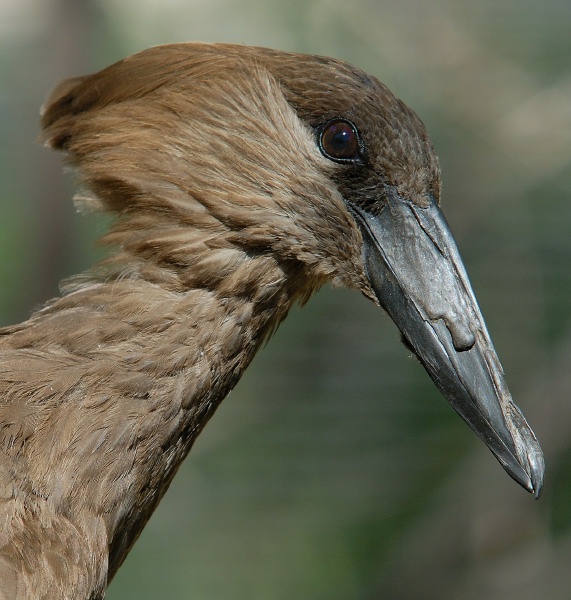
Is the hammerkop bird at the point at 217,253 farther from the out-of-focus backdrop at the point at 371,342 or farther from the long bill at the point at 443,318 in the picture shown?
the out-of-focus backdrop at the point at 371,342

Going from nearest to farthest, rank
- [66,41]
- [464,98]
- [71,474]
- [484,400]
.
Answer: [71,474] → [484,400] → [66,41] → [464,98]

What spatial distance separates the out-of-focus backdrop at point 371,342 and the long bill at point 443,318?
9.47ft

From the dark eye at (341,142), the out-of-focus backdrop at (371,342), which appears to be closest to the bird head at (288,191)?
the dark eye at (341,142)

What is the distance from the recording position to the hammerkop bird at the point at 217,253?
1.77 m

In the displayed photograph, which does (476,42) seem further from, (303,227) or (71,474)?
(71,474)

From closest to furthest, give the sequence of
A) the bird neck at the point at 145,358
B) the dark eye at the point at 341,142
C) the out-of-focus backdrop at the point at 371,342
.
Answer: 1. the bird neck at the point at 145,358
2. the dark eye at the point at 341,142
3. the out-of-focus backdrop at the point at 371,342

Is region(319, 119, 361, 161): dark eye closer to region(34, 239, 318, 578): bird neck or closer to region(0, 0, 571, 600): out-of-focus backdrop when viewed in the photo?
region(34, 239, 318, 578): bird neck

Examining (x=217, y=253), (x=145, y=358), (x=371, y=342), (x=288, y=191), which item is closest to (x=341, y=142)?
(x=288, y=191)

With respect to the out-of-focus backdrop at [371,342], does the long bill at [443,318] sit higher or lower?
higher

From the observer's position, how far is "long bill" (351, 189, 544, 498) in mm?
1790

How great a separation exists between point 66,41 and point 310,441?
8.98ft

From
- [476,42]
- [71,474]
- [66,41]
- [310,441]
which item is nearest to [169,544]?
→ [310,441]

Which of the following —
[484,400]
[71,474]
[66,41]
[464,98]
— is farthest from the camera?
[464,98]

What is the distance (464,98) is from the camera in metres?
5.28
